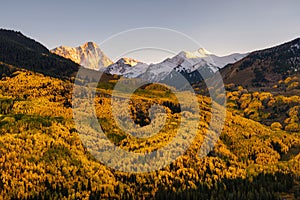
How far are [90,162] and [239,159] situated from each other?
3422 inches

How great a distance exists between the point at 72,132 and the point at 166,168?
53124 millimetres

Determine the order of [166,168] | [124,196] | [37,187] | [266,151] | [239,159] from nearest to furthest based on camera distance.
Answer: [37,187] < [124,196] < [166,168] < [239,159] < [266,151]

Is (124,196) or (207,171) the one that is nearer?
(124,196)

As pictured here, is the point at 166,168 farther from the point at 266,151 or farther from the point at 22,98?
the point at 22,98

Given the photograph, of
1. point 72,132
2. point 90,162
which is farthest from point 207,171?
point 72,132

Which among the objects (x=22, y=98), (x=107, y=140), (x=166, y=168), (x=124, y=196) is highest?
(x=22, y=98)

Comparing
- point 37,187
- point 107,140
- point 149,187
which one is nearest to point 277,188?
point 149,187

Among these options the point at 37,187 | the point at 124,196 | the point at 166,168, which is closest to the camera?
the point at 37,187

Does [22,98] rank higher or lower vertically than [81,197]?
higher

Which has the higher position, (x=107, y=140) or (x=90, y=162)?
(x=107, y=140)

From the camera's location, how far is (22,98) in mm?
194750

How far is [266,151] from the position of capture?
602ft

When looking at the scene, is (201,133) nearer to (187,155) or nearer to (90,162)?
(187,155)

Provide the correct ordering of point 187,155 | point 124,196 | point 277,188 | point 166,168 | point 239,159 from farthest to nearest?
point 239,159 < point 187,155 < point 166,168 < point 277,188 < point 124,196
